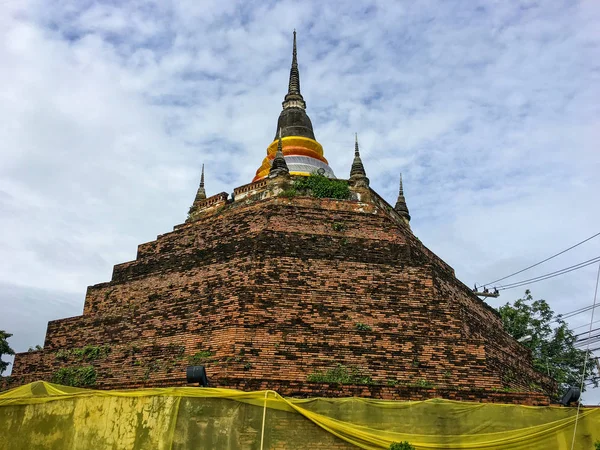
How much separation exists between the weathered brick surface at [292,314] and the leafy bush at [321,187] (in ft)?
1.66

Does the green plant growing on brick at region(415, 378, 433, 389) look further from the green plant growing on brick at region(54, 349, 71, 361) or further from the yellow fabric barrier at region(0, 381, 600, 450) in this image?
the green plant growing on brick at region(54, 349, 71, 361)

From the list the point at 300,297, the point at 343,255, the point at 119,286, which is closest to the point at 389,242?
the point at 343,255

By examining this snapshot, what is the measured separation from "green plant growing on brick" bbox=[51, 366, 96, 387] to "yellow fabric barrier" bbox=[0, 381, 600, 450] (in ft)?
11.9

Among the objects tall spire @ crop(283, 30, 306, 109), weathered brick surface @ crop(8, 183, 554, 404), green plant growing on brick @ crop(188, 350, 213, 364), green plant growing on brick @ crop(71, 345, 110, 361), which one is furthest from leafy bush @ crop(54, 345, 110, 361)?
tall spire @ crop(283, 30, 306, 109)

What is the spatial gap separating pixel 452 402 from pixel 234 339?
4960 mm

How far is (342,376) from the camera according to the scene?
1246 centimetres

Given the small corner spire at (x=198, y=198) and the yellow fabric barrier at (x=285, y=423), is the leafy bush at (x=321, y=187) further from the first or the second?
the yellow fabric barrier at (x=285, y=423)

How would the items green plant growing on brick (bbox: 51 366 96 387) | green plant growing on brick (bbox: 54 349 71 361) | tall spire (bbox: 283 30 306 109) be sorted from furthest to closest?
1. tall spire (bbox: 283 30 306 109)
2. green plant growing on brick (bbox: 54 349 71 361)
3. green plant growing on brick (bbox: 51 366 96 387)

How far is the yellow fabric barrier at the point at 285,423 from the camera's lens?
1023cm

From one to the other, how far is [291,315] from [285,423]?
3507 millimetres

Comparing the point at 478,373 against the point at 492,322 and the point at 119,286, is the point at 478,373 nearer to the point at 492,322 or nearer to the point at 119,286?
the point at 492,322

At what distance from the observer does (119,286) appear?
17.2 metres

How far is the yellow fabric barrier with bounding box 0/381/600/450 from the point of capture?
10234 millimetres

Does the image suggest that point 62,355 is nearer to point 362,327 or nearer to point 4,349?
point 4,349
